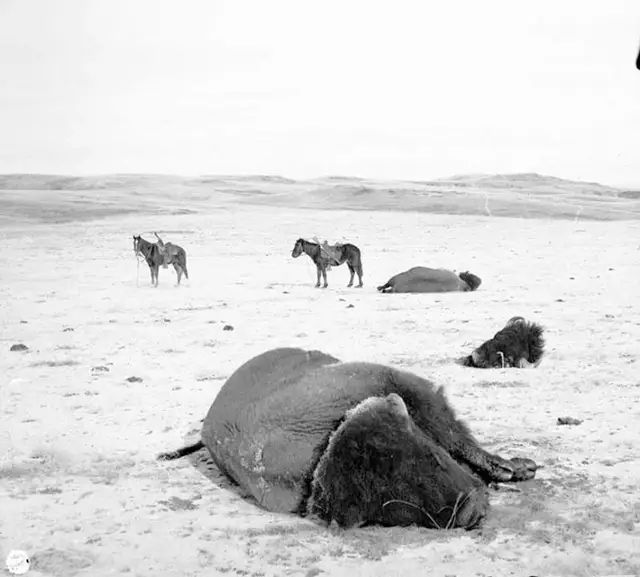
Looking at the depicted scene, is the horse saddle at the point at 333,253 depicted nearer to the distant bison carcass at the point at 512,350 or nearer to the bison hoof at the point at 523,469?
the distant bison carcass at the point at 512,350

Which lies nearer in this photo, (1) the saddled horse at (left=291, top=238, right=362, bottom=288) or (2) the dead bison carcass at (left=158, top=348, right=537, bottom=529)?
(2) the dead bison carcass at (left=158, top=348, right=537, bottom=529)

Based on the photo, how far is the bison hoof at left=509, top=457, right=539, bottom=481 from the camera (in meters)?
5.29

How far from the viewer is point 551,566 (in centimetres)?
414


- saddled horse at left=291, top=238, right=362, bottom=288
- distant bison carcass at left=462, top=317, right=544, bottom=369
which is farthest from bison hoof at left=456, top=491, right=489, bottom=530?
saddled horse at left=291, top=238, right=362, bottom=288

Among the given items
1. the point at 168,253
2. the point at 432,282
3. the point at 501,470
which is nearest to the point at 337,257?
the point at 432,282

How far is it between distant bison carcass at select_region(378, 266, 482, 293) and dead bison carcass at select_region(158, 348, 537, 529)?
10335 millimetres

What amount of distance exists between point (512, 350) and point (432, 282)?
6.95m

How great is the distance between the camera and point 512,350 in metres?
8.90

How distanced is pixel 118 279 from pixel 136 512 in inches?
597

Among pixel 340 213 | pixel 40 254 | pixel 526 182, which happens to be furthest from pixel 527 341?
pixel 526 182

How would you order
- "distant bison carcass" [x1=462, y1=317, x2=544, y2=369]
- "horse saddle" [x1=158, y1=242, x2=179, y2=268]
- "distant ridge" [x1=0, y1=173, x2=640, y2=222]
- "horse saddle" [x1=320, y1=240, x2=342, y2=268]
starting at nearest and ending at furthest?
"distant bison carcass" [x1=462, y1=317, x2=544, y2=369], "horse saddle" [x1=320, y1=240, x2=342, y2=268], "horse saddle" [x1=158, y1=242, x2=179, y2=268], "distant ridge" [x1=0, y1=173, x2=640, y2=222]

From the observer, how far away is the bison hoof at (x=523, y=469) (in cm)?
Result: 529

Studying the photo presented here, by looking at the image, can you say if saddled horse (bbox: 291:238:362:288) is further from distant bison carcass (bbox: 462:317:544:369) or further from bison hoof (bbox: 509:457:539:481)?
bison hoof (bbox: 509:457:539:481)

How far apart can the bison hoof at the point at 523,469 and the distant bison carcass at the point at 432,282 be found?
10.3 m
